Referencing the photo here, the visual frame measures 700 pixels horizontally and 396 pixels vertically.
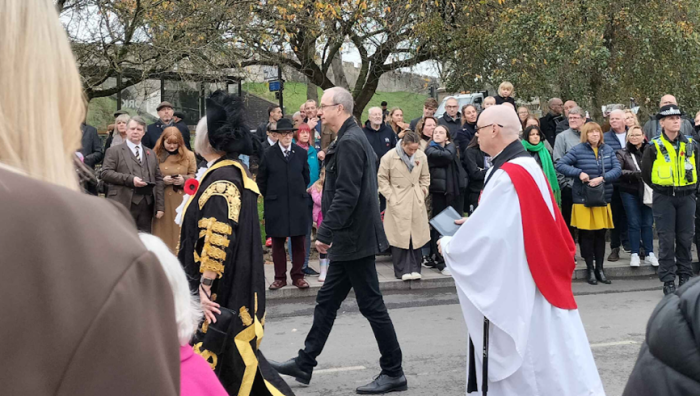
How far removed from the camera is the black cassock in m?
4.09

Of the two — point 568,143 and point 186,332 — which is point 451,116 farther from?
point 186,332

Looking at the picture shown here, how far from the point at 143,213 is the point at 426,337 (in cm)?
422

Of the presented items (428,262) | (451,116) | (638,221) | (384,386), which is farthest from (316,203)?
(384,386)

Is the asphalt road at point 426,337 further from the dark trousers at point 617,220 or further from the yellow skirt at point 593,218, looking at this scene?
the dark trousers at point 617,220

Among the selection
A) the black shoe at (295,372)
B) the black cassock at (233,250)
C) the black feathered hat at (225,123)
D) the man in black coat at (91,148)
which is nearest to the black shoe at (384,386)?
the black shoe at (295,372)

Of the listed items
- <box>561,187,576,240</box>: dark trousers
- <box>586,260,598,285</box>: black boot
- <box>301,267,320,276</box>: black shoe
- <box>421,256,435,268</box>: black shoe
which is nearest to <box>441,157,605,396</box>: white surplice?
<box>301,267,320,276</box>: black shoe

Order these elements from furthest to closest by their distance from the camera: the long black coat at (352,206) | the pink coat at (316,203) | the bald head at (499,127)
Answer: the pink coat at (316,203) < the long black coat at (352,206) < the bald head at (499,127)

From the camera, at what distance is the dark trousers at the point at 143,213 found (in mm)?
9438

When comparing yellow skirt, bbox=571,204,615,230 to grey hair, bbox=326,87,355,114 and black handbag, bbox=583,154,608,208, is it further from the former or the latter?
grey hair, bbox=326,87,355,114

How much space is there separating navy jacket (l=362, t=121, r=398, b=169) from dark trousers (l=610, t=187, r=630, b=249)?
10.9 feet

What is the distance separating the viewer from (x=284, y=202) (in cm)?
902

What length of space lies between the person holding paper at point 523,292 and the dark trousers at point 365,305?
993 millimetres

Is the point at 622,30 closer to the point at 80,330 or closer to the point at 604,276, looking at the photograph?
the point at 604,276

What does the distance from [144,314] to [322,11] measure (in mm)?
16809
